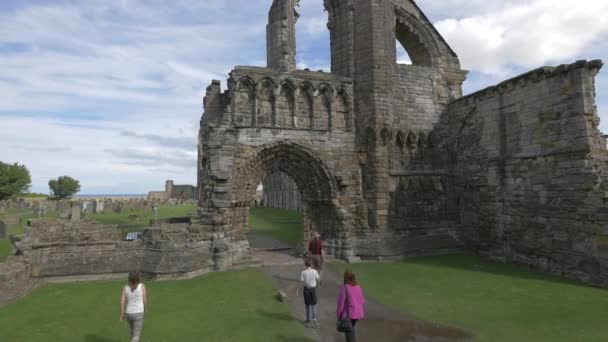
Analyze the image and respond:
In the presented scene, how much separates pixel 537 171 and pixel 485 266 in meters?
3.18

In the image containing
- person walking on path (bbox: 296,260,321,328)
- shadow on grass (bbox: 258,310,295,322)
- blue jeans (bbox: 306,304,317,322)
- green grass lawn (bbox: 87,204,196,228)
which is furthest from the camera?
green grass lawn (bbox: 87,204,196,228)

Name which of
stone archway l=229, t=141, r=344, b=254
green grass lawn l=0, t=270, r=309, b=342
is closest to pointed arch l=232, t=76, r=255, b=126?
stone archway l=229, t=141, r=344, b=254

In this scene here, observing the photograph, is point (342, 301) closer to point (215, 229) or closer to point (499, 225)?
point (215, 229)

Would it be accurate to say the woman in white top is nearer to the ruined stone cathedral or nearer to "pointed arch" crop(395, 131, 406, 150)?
the ruined stone cathedral

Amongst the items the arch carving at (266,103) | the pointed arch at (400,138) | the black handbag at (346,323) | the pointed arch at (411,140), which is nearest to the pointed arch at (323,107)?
the arch carving at (266,103)

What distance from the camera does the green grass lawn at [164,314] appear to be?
6.06 m

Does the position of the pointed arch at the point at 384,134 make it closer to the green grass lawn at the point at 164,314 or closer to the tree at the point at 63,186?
the green grass lawn at the point at 164,314

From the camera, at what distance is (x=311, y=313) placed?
21.3 ft

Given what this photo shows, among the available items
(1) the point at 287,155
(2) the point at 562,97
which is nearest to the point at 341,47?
(1) the point at 287,155

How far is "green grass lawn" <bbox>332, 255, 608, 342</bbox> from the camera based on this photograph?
6.12 m

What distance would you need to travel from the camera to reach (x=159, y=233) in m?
10.6

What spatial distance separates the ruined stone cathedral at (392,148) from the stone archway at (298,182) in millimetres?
41

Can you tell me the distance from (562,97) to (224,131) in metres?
9.77

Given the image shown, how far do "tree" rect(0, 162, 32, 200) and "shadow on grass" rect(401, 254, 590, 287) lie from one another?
42884 mm
